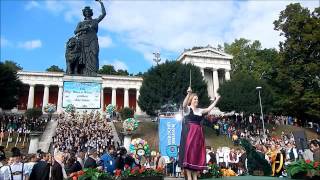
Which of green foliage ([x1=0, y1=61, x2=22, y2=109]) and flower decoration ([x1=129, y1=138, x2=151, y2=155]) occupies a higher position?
green foliage ([x1=0, y1=61, x2=22, y2=109])

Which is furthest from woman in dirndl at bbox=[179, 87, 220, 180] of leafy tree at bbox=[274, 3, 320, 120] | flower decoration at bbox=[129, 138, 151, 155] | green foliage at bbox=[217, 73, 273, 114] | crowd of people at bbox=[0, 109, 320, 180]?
green foliage at bbox=[217, 73, 273, 114]

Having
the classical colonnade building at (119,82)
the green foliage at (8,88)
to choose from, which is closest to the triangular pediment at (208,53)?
the classical colonnade building at (119,82)

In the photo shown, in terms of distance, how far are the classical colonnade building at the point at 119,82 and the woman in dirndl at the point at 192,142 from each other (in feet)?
225

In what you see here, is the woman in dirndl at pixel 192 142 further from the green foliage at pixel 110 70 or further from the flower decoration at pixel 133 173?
the green foliage at pixel 110 70

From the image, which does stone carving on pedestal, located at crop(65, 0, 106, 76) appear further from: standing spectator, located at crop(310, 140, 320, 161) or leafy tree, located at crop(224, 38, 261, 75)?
leafy tree, located at crop(224, 38, 261, 75)

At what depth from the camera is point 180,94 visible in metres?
54.0

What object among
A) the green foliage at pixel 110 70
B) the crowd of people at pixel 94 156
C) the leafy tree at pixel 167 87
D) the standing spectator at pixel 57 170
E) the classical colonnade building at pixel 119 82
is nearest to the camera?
the standing spectator at pixel 57 170

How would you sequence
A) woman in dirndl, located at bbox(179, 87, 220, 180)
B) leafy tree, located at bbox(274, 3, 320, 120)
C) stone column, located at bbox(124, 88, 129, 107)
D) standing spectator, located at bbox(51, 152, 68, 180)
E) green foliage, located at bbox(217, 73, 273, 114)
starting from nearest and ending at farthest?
woman in dirndl, located at bbox(179, 87, 220, 180) → standing spectator, located at bbox(51, 152, 68, 180) → leafy tree, located at bbox(274, 3, 320, 120) → green foliage, located at bbox(217, 73, 273, 114) → stone column, located at bbox(124, 88, 129, 107)

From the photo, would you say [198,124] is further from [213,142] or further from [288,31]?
[288,31]

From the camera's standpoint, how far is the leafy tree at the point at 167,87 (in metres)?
53.5

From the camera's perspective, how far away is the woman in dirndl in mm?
6094

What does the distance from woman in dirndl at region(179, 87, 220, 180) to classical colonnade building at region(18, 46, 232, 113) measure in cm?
6864

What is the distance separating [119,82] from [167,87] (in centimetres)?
2731

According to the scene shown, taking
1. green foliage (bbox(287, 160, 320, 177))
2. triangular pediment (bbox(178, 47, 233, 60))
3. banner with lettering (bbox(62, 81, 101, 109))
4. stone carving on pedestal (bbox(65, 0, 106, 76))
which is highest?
triangular pediment (bbox(178, 47, 233, 60))
